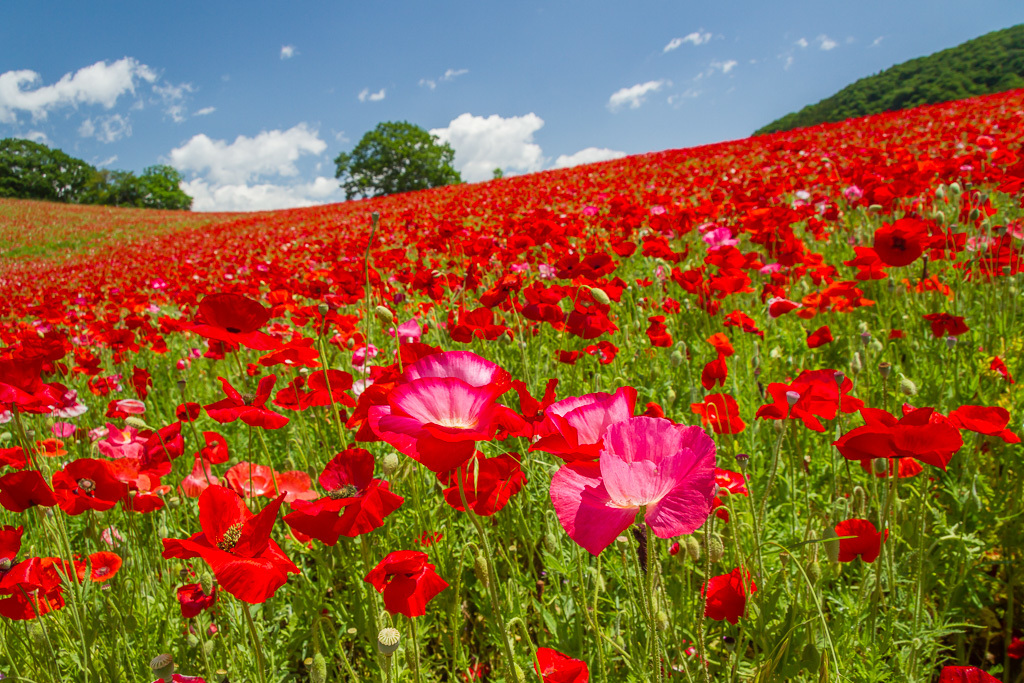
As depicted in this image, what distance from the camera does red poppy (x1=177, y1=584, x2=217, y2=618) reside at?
1.23m

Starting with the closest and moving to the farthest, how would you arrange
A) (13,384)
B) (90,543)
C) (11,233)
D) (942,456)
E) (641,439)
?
(641,439) → (942,456) → (13,384) → (90,543) → (11,233)

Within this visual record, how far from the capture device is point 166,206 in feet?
183

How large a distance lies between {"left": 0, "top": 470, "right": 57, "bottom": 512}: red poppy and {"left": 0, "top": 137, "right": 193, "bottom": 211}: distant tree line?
201 ft

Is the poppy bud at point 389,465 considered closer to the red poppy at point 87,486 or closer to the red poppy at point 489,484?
the red poppy at point 489,484

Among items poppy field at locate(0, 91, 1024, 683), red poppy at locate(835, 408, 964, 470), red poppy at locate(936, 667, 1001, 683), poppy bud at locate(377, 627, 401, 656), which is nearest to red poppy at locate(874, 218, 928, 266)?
poppy field at locate(0, 91, 1024, 683)

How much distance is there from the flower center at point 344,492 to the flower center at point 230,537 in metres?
0.16

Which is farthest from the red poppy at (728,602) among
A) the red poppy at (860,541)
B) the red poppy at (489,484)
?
the red poppy at (489,484)

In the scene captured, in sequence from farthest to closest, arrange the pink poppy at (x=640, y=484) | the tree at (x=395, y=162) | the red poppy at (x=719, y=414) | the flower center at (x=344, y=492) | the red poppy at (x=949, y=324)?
the tree at (x=395, y=162) < the red poppy at (x=949, y=324) < the red poppy at (x=719, y=414) < the flower center at (x=344, y=492) < the pink poppy at (x=640, y=484)

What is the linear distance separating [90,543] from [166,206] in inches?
2618

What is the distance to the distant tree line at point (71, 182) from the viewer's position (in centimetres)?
4781

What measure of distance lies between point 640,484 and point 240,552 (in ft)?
2.11

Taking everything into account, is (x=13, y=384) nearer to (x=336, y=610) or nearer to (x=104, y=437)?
(x=336, y=610)

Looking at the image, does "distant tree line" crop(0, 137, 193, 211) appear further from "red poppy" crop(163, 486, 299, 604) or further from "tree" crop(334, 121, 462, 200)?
"red poppy" crop(163, 486, 299, 604)

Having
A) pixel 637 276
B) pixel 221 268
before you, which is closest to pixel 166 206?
pixel 221 268
